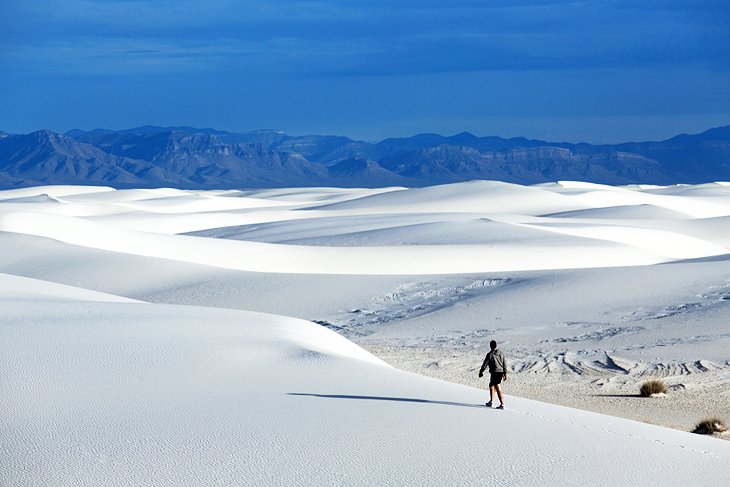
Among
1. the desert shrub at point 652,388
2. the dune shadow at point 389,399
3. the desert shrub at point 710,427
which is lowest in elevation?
the desert shrub at point 652,388

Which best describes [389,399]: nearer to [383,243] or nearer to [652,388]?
[652,388]

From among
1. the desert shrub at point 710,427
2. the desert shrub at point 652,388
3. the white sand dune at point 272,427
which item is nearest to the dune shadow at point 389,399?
the white sand dune at point 272,427

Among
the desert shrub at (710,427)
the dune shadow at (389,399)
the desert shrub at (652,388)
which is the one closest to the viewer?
the dune shadow at (389,399)

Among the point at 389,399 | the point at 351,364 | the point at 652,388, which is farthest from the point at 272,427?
the point at 652,388

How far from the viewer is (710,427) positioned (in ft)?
41.4

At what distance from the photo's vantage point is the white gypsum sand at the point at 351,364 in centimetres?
891

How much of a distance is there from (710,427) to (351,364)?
4262 millimetres

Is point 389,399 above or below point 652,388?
above

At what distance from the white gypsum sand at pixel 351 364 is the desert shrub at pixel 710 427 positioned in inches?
32.4

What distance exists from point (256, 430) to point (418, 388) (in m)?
2.87

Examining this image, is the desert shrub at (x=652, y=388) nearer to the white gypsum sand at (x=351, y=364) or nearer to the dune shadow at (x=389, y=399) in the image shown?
the white gypsum sand at (x=351, y=364)

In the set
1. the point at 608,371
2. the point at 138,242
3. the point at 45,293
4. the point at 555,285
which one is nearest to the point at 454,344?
the point at 608,371

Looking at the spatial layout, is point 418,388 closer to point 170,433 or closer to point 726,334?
point 170,433

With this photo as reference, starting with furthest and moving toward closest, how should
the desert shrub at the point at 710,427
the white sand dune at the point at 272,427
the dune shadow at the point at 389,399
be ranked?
the desert shrub at the point at 710,427 < the dune shadow at the point at 389,399 < the white sand dune at the point at 272,427
